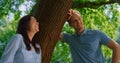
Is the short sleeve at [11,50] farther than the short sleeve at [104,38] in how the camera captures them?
No

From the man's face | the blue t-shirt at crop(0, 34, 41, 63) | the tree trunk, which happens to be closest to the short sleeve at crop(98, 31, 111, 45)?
the man's face

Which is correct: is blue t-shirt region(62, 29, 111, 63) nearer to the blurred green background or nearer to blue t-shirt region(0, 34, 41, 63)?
blue t-shirt region(0, 34, 41, 63)

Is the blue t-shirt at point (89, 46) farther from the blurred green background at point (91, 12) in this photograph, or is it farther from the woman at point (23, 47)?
the blurred green background at point (91, 12)

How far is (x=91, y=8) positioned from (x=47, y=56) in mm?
7432

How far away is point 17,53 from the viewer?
4.87 m

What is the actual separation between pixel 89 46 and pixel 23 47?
0.95 meters

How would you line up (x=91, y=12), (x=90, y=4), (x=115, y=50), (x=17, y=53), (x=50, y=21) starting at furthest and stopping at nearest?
(x=91, y=12)
(x=90, y=4)
(x=50, y=21)
(x=115, y=50)
(x=17, y=53)

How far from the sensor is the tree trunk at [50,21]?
5926mm

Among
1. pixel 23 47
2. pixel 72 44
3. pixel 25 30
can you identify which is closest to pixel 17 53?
pixel 23 47

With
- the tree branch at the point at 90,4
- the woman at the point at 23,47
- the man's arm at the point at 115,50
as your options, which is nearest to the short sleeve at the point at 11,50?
the woman at the point at 23,47

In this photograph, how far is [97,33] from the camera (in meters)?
5.49

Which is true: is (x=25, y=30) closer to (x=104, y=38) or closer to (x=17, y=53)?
(x=17, y=53)

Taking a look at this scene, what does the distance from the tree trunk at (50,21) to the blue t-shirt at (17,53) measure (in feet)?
→ 2.96

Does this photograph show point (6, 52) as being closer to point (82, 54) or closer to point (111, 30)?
point (82, 54)
